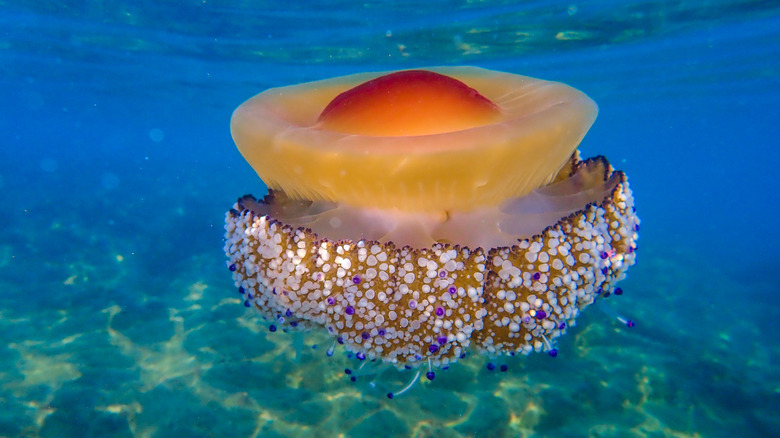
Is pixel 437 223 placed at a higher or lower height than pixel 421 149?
lower

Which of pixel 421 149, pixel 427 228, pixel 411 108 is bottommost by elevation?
pixel 427 228

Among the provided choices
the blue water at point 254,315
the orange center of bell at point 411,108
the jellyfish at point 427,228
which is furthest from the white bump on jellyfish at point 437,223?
the blue water at point 254,315

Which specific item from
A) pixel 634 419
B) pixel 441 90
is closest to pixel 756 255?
pixel 634 419

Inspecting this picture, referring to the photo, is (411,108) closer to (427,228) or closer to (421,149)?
(421,149)

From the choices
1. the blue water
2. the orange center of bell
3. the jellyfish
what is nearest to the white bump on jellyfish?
the jellyfish

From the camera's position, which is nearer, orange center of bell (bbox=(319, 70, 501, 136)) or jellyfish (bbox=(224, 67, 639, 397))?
jellyfish (bbox=(224, 67, 639, 397))

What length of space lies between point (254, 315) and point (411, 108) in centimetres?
462

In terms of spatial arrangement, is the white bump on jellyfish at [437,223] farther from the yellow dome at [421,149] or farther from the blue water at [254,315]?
the blue water at [254,315]

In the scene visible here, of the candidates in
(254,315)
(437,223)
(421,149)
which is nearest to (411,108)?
(421,149)

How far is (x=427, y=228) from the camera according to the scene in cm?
223

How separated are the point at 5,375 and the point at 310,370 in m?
3.01

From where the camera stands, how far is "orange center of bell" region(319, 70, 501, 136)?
88.7 inches

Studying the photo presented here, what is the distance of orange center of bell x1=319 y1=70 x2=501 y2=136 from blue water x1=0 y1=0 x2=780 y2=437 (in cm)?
291

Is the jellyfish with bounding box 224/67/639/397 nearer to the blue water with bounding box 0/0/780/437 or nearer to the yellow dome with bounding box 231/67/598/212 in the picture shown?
the yellow dome with bounding box 231/67/598/212
